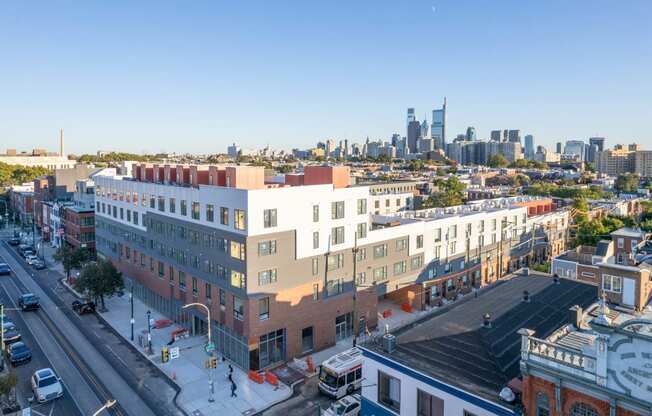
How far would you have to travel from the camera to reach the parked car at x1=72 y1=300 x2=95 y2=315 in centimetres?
5362

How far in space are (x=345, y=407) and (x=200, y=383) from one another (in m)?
13.3

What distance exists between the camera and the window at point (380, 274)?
163ft

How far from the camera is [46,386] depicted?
33.8 metres

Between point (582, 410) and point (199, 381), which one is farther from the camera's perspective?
point (199, 381)

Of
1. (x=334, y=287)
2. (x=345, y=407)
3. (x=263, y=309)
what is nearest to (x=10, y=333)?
(x=263, y=309)

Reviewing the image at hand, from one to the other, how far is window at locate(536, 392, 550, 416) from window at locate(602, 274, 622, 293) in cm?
1323

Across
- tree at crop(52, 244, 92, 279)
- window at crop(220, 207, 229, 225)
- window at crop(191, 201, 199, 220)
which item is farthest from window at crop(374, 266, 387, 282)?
tree at crop(52, 244, 92, 279)

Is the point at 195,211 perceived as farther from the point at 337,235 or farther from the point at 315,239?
the point at 337,235

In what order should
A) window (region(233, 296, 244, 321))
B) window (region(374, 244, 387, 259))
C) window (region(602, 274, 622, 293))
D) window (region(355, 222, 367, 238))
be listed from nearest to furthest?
window (region(602, 274, 622, 293)) < window (region(233, 296, 244, 321)) < window (region(355, 222, 367, 238)) < window (region(374, 244, 387, 259))

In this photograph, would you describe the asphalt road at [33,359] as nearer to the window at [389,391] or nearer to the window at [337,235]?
the window at [389,391]

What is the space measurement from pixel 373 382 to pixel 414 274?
2932cm

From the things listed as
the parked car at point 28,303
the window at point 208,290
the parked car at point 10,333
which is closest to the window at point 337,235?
the window at point 208,290

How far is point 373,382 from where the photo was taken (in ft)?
88.1

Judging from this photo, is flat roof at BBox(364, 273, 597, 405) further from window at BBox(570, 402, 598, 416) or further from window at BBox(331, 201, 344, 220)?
window at BBox(331, 201, 344, 220)
